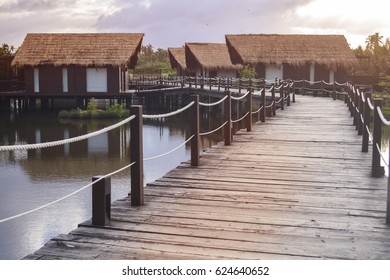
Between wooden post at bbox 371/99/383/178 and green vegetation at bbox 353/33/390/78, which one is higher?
green vegetation at bbox 353/33/390/78

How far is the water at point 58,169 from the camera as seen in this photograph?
958 centimetres

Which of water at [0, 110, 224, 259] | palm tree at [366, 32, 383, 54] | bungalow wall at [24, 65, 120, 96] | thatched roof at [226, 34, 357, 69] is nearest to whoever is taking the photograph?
water at [0, 110, 224, 259]

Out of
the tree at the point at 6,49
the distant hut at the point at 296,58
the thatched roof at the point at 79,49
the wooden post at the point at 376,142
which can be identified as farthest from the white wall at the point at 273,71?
the wooden post at the point at 376,142

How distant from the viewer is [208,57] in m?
41.2

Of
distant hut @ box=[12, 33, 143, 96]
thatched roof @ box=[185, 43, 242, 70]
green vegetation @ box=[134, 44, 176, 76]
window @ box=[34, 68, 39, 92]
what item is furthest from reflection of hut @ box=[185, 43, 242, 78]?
window @ box=[34, 68, 39, 92]

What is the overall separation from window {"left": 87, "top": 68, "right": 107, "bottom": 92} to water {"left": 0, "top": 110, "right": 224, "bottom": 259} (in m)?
4.37

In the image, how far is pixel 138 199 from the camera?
15.9 ft

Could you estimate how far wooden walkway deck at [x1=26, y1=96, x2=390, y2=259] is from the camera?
365cm

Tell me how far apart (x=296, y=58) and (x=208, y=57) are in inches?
345

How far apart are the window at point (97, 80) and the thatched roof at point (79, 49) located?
895 mm

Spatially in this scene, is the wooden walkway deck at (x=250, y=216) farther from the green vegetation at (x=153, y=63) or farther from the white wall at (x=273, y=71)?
the green vegetation at (x=153, y=63)

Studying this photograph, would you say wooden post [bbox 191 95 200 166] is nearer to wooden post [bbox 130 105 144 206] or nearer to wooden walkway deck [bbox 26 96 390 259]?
wooden walkway deck [bbox 26 96 390 259]
